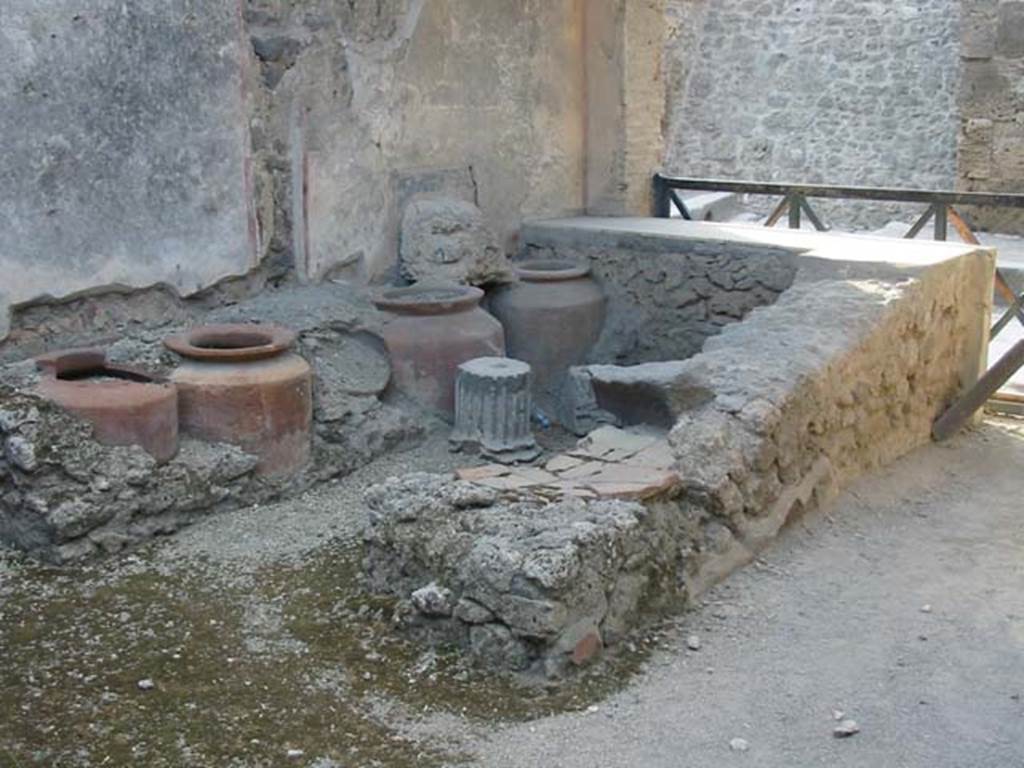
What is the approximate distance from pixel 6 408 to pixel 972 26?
32.6 ft

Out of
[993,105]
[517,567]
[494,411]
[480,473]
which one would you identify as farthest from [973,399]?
[993,105]

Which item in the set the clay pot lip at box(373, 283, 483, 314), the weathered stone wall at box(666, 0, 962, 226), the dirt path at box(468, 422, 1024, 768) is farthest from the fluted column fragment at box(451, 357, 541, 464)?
the weathered stone wall at box(666, 0, 962, 226)

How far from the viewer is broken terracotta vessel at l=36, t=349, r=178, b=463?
15.0ft

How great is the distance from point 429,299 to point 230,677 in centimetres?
291

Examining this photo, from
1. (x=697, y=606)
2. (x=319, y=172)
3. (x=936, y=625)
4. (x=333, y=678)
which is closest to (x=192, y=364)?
(x=319, y=172)

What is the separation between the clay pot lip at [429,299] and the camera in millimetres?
5922

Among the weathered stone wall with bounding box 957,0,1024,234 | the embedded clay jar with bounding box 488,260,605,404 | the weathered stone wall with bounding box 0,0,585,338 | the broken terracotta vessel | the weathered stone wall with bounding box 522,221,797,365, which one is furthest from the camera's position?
Answer: the weathered stone wall with bounding box 957,0,1024,234

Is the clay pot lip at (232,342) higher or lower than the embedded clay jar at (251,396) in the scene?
higher

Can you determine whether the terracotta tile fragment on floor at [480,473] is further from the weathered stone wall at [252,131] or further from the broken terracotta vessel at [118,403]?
the weathered stone wall at [252,131]

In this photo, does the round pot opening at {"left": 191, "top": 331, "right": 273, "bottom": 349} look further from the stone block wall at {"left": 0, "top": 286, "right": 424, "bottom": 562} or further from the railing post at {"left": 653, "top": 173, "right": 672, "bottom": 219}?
the railing post at {"left": 653, "top": 173, "right": 672, "bottom": 219}

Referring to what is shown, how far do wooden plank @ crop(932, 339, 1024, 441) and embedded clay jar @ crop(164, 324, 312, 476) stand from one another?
9.81 ft

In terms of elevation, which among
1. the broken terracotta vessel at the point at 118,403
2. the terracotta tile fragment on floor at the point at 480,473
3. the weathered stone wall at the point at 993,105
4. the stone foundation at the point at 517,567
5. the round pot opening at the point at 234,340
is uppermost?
the weathered stone wall at the point at 993,105

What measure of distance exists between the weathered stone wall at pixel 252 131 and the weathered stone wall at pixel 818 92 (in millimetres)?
7388

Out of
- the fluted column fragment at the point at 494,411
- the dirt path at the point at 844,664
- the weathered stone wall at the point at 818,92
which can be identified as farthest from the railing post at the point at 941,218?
the weathered stone wall at the point at 818,92
